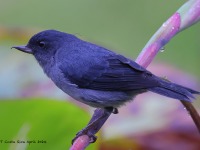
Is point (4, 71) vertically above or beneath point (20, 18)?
above

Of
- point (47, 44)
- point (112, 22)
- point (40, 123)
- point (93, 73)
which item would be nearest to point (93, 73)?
point (93, 73)

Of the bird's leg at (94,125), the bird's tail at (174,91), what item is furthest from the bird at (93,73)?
the bird's leg at (94,125)

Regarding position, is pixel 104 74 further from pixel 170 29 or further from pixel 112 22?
pixel 112 22

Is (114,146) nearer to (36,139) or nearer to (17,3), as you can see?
(36,139)

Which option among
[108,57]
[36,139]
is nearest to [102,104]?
[108,57]

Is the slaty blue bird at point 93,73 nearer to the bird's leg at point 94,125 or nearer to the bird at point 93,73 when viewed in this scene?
the bird at point 93,73

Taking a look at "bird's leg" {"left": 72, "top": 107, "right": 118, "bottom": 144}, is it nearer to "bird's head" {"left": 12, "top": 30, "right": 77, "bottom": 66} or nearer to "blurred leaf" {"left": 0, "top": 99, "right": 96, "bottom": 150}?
"blurred leaf" {"left": 0, "top": 99, "right": 96, "bottom": 150}

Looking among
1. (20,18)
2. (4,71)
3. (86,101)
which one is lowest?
(20,18)
